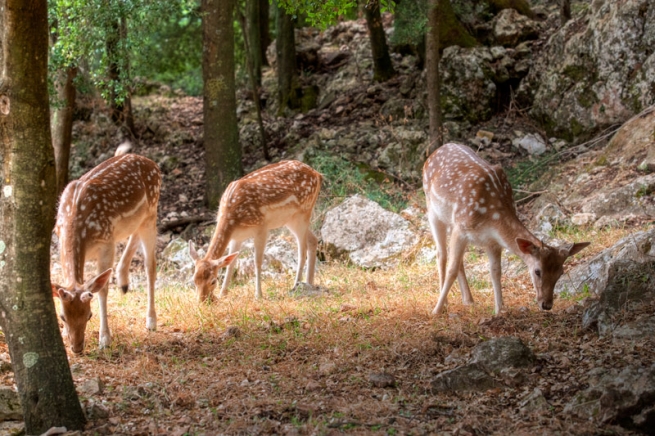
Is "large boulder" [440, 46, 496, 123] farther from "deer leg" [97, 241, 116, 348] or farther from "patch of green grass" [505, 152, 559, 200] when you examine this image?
"deer leg" [97, 241, 116, 348]

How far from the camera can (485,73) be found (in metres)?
13.7

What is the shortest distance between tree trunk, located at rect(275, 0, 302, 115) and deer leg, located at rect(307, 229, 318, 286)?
309 inches

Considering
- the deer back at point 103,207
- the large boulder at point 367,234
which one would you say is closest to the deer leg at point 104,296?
the deer back at point 103,207

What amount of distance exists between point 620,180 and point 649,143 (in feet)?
2.64

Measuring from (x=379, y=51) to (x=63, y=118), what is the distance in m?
6.63

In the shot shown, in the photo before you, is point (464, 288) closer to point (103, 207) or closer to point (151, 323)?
point (151, 323)

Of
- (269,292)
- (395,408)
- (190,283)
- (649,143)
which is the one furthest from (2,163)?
(649,143)

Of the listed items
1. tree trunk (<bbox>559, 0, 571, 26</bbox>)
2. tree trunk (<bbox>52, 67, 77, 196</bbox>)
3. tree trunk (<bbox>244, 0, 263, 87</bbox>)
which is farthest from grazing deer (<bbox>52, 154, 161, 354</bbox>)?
tree trunk (<bbox>244, 0, 263, 87</bbox>)

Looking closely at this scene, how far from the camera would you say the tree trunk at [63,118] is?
12.2 meters

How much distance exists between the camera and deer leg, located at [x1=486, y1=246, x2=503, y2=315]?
6700mm

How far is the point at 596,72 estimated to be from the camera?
12.3 meters

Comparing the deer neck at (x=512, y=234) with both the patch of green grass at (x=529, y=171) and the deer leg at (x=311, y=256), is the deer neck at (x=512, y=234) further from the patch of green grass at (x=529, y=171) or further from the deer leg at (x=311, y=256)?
the patch of green grass at (x=529, y=171)

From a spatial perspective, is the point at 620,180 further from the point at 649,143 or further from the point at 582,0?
the point at 582,0

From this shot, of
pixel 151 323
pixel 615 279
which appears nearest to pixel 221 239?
pixel 151 323
